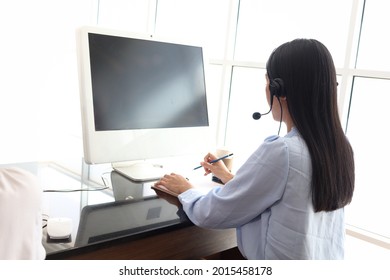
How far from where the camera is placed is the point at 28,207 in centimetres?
66

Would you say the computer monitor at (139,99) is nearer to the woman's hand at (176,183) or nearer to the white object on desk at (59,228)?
the woman's hand at (176,183)

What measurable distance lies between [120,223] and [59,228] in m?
0.17

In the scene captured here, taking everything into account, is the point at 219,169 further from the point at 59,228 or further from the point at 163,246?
the point at 59,228

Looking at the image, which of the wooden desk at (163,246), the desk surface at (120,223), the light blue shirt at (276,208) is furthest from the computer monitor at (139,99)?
the light blue shirt at (276,208)

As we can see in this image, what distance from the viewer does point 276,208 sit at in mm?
1023

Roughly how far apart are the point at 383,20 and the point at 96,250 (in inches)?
59.8

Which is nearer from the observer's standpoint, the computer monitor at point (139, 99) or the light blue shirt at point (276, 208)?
the light blue shirt at point (276, 208)

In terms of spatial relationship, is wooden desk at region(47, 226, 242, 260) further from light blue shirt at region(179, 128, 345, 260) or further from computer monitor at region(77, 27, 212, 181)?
computer monitor at region(77, 27, 212, 181)

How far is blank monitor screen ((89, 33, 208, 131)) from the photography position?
1.35 metres

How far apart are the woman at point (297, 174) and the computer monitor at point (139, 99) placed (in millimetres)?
473

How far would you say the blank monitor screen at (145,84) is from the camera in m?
1.35

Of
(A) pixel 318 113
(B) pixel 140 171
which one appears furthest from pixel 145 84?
(A) pixel 318 113
